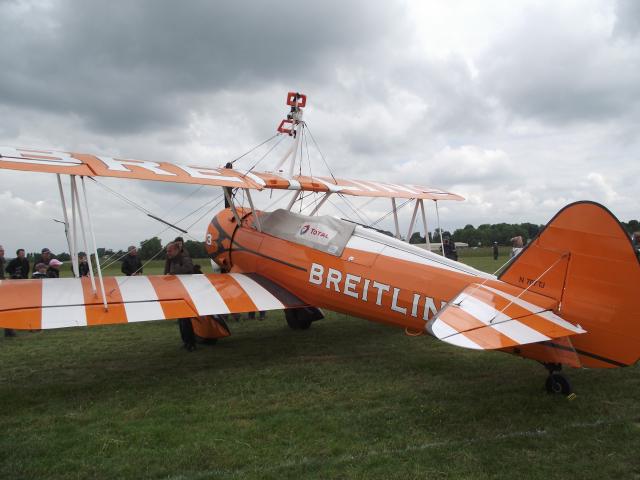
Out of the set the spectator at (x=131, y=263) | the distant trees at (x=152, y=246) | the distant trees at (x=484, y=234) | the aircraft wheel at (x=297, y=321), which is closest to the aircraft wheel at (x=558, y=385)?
the aircraft wheel at (x=297, y=321)

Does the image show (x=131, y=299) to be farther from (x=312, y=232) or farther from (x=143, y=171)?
(x=312, y=232)

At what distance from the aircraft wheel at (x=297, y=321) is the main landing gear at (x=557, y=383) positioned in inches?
161

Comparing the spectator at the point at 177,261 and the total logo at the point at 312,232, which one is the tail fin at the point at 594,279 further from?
the spectator at the point at 177,261

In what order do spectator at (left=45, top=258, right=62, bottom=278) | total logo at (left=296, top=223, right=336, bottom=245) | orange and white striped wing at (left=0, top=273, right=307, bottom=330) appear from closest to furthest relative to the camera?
1. orange and white striped wing at (left=0, top=273, right=307, bottom=330)
2. total logo at (left=296, top=223, right=336, bottom=245)
3. spectator at (left=45, top=258, right=62, bottom=278)

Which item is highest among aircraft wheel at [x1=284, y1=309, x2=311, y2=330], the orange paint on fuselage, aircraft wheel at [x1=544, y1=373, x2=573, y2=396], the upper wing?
the upper wing

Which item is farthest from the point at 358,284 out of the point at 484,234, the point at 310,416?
the point at 484,234

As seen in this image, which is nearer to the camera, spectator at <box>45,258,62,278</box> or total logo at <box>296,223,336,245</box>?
total logo at <box>296,223,336,245</box>

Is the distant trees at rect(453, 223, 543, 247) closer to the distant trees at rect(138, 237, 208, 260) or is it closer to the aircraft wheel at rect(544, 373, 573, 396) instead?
the distant trees at rect(138, 237, 208, 260)

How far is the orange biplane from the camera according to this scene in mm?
3406

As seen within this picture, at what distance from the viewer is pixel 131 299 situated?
518 centimetres

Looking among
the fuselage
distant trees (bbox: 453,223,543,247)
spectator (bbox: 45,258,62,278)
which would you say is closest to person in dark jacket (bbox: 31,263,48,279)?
spectator (bbox: 45,258,62,278)

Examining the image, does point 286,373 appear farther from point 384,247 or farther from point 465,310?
point 465,310


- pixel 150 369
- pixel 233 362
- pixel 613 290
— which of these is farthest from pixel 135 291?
pixel 613 290

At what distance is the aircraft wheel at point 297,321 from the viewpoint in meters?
7.55
